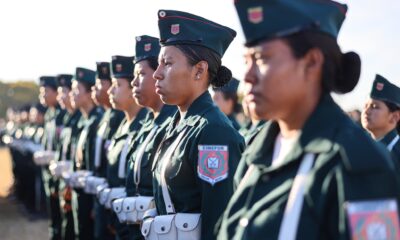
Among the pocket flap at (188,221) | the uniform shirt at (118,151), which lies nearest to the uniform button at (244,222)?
the pocket flap at (188,221)

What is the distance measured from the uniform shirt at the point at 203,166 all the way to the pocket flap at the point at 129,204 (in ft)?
1.77

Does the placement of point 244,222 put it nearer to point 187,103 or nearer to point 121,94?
point 187,103

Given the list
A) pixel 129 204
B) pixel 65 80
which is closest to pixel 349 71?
pixel 129 204

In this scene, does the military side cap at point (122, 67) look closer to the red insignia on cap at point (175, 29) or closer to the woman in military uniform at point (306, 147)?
the red insignia on cap at point (175, 29)

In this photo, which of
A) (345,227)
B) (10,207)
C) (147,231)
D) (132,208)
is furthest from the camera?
(10,207)

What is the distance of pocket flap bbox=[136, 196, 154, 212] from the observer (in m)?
4.07

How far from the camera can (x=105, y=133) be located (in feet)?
22.0

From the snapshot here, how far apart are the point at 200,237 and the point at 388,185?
1665mm

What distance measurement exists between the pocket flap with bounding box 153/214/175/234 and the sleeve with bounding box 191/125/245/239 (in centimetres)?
24

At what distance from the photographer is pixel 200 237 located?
10.9 ft

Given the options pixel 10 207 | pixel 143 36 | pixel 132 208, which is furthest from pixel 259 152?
pixel 10 207

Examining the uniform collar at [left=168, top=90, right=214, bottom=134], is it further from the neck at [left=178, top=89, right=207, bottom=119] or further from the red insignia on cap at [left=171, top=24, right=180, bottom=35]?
the red insignia on cap at [left=171, top=24, right=180, bottom=35]

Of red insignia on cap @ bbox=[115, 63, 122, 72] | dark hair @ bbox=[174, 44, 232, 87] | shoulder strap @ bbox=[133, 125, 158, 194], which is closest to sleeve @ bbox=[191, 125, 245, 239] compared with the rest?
dark hair @ bbox=[174, 44, 232, 87]

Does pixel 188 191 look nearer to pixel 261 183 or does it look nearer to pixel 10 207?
pixel 261 183
